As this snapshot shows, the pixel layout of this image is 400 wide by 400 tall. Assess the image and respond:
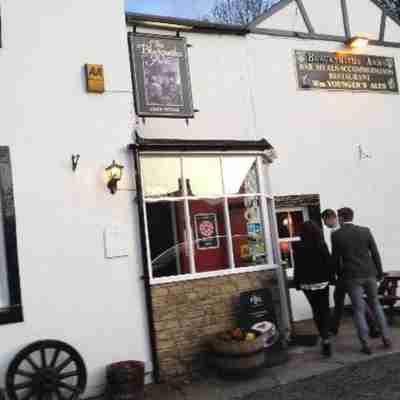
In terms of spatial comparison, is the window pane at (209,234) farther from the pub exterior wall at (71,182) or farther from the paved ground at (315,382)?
the paved ground at (315,382)

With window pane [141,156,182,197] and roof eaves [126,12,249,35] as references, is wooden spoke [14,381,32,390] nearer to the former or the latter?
window pane [141,156,182,197]

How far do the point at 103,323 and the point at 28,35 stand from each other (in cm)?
354

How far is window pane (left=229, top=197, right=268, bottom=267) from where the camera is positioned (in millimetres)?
7477

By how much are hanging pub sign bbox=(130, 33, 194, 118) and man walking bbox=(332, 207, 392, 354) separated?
2.65m

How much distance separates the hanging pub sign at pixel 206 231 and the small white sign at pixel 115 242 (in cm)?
123

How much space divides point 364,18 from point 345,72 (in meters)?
1.31

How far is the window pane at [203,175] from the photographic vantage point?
23.7ft

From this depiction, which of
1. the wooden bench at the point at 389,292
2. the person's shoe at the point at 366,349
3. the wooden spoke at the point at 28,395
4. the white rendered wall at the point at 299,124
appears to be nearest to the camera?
the wooden spoke at the point at 28,395

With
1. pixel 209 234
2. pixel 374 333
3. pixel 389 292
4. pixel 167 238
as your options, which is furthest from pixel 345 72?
pixel 167 238

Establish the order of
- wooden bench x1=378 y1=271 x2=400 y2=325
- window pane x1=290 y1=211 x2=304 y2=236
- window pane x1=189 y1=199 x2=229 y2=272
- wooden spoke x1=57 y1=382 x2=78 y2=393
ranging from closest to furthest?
wooden spoke x1=57 y1=382 x2=78 y2=393
window pane x1=189 y1=199 x2=229 y2=272
wooden bench x1=378 y1=271 x2=400 y2=325
window pane x1=290 y1=211 x2=304 y2=236

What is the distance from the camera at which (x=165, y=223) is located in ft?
23.2

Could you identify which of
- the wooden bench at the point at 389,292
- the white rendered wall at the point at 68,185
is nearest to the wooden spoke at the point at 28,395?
the white rendered wall at the point at 68,185

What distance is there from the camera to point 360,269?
21.8 ft

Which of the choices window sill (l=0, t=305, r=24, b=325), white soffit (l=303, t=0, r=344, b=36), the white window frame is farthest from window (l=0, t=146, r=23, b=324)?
white soffit (l=303, t=0, r=344, b=36)
